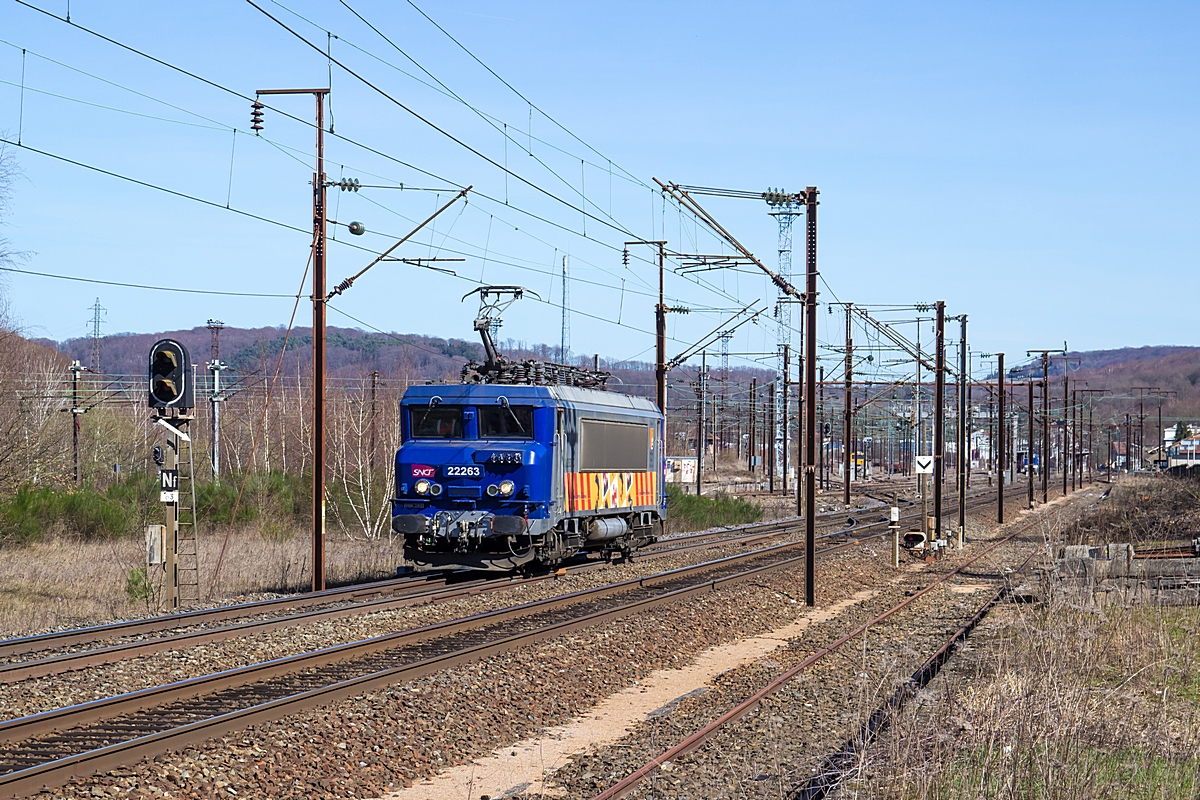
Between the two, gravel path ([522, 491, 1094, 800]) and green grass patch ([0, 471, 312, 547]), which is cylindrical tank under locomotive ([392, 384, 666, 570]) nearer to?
gravel path ([522, 491, 1094, 800])

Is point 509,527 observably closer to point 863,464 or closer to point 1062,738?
point 1062,738

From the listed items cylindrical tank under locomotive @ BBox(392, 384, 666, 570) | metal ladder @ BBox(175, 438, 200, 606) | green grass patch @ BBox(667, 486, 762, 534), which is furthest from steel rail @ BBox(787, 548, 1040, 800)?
green grass patch @ BBox(667, 486, 762, 534)

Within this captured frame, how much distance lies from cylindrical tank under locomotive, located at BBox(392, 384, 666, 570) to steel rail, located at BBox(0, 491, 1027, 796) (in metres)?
2.68

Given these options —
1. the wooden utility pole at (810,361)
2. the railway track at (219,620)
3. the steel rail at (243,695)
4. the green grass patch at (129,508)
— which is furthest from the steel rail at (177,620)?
the green grass patch at (129,508)

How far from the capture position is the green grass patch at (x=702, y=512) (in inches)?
1778

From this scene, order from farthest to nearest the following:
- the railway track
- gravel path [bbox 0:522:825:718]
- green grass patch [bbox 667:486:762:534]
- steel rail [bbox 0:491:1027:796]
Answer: green grass patch [bbox 667:486:762:534]
the railway track
gravel path [bbox 0:522:825:718]
steel rail [bbox 0:491:1027:796]

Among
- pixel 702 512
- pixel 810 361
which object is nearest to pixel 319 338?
pixel 810 361

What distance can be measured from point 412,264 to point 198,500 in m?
12.9

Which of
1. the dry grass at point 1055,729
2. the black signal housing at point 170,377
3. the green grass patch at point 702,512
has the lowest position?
the green grass patch at point 702,512

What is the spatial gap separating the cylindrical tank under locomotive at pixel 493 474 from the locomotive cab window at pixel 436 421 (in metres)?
0.02

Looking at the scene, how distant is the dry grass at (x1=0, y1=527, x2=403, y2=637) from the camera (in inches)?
749

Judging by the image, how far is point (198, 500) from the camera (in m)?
33.7

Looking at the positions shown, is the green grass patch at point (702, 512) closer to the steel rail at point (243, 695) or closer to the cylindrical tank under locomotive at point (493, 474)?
the cylindrical tank under locomotive at point (493, 474)

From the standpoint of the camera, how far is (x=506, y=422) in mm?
22047
